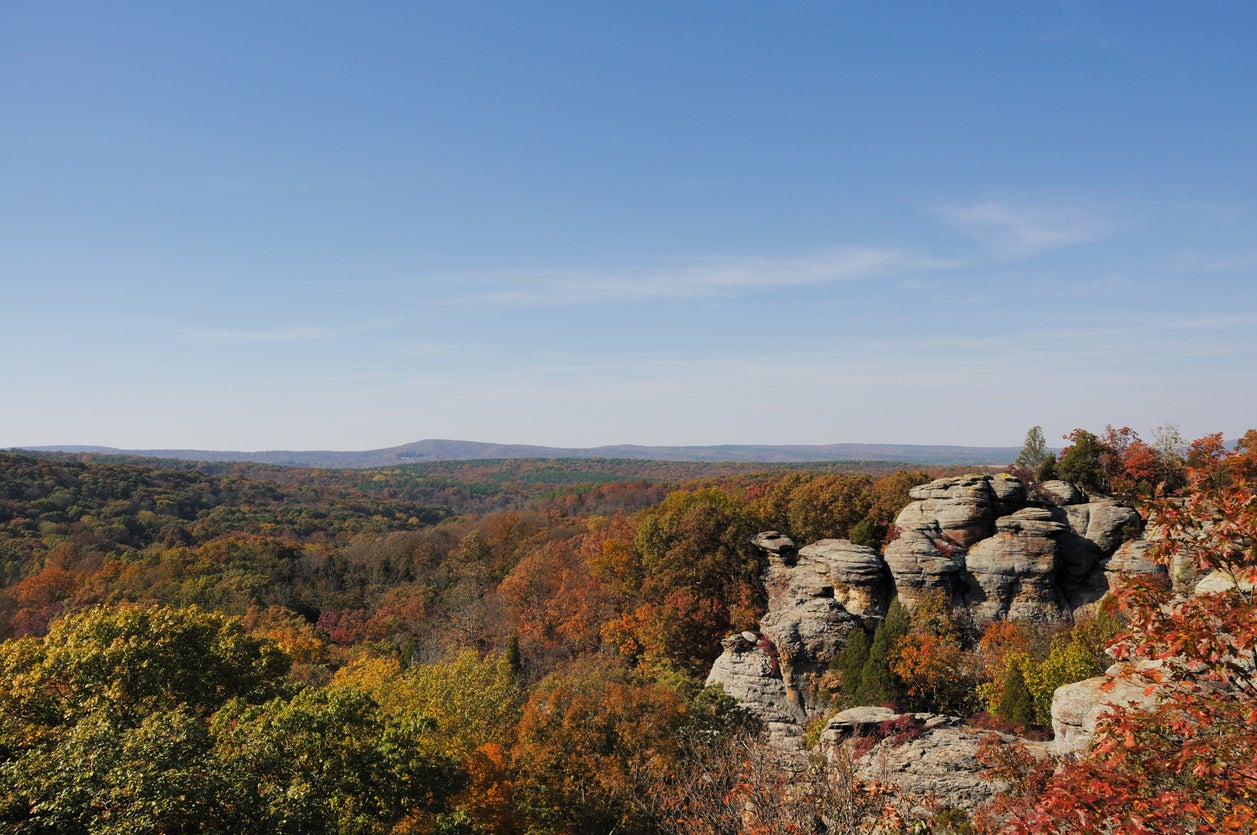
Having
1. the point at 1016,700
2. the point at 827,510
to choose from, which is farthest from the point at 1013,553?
the point at 827,510

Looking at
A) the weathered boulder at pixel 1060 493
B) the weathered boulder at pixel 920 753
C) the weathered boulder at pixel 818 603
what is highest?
the weathered boulder at pixel 1060 493

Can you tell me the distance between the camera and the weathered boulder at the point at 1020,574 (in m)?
30.8

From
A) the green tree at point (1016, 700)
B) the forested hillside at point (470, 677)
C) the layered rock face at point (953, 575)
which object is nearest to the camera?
the forested hillside at point (470, 677)

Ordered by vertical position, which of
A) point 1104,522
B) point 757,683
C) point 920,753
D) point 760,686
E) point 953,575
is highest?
point 1104,522

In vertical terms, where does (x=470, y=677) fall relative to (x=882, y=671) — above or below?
above

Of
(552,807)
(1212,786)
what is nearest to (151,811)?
(552,807)

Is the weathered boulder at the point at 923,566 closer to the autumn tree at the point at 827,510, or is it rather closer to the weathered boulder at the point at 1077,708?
the autumn tree at the point at 827,510

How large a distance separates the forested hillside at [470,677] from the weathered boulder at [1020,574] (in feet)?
4.05

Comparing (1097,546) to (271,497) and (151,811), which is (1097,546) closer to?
(151,811)

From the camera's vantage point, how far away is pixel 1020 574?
102 feet

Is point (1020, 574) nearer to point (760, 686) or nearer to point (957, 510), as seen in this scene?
point (957, 510)

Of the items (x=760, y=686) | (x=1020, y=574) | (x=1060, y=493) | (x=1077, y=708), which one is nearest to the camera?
(x=1077, y=708)

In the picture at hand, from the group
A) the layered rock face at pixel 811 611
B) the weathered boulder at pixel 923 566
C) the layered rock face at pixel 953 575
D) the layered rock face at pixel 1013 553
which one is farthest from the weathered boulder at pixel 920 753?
the layered rock face at pixel 1013 553

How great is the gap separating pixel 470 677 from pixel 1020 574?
83.2ft
